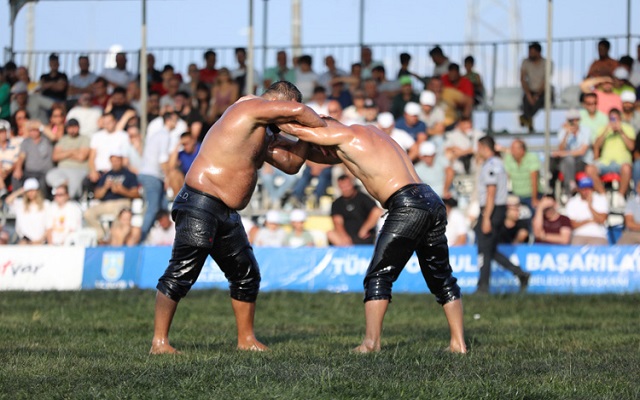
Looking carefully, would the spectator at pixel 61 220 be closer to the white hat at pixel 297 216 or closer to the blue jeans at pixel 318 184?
the white hat at pixel 297 216

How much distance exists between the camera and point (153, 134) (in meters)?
17.0

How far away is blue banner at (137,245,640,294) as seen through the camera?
15.0m

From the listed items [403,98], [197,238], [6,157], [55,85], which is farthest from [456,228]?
[197,238]

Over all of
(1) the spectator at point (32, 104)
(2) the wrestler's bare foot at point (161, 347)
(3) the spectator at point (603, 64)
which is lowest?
(2) the wrestler's bare foot at point (161, 347)

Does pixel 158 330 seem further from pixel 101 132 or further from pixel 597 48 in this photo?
pixel 597 48

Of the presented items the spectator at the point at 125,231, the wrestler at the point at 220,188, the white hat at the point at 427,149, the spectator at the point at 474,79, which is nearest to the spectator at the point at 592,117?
the spectator at the point at 474,79

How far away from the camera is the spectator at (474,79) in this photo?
19.1 m

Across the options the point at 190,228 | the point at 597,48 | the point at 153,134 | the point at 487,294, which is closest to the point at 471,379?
the point at 190,228

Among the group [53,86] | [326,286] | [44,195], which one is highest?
[53,86]

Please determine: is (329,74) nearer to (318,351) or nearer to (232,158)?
(232,158)

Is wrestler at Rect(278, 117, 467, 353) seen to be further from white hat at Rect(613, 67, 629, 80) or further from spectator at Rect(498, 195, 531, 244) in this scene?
white hat at Rect(613, 67, 629, 80)

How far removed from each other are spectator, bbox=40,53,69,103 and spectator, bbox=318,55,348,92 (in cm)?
436

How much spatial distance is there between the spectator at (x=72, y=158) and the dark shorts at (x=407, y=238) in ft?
34.2

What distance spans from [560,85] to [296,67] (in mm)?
4657
